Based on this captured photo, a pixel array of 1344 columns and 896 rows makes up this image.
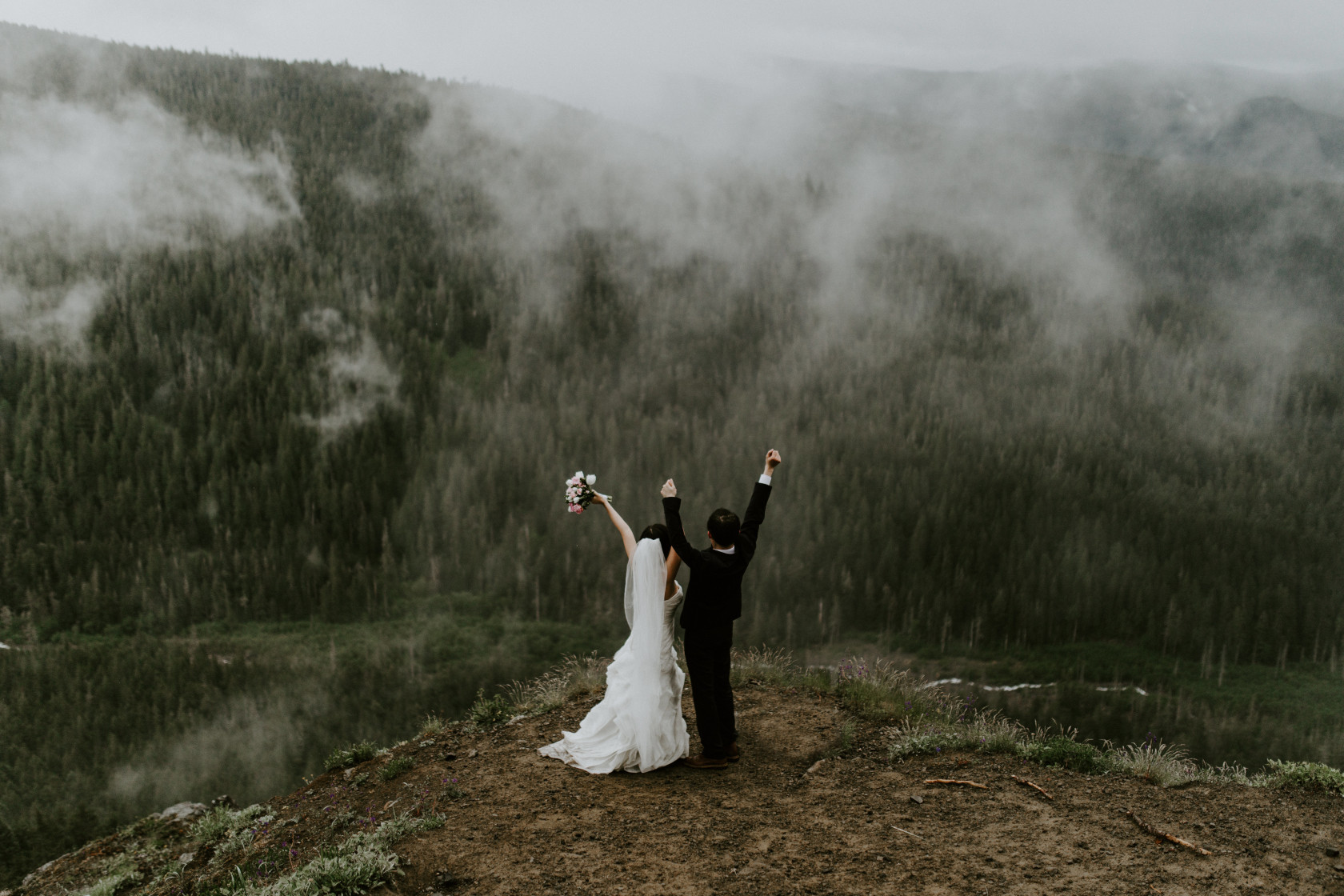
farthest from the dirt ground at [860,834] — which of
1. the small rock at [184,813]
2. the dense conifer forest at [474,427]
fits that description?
the dense conifer forest at [474,427]

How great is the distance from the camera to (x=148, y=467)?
103 meters

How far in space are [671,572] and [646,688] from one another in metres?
1.76

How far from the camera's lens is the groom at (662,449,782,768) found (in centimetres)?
921

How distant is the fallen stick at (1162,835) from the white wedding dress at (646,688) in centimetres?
588

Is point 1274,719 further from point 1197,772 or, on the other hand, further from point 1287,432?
point 1197,772

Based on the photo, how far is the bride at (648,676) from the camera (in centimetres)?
1003

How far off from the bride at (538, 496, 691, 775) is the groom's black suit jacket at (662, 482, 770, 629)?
1.62ft

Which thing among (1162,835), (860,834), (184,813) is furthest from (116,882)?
(1162,835)

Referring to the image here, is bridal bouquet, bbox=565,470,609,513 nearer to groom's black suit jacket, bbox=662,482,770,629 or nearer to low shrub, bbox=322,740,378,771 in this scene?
groom's black suit jacket, bbox=662,482,770,629

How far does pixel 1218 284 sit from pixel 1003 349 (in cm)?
8820

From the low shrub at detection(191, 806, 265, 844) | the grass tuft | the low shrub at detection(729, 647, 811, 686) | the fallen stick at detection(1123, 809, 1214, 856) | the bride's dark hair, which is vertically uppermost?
the bride's dark hair

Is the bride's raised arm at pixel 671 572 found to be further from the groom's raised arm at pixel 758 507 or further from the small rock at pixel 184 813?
the small rock at pixel 184 813

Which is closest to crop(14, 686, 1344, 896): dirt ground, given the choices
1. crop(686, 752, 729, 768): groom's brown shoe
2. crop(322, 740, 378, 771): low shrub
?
crop(686, 752, 729, 768): groom's brown shoe

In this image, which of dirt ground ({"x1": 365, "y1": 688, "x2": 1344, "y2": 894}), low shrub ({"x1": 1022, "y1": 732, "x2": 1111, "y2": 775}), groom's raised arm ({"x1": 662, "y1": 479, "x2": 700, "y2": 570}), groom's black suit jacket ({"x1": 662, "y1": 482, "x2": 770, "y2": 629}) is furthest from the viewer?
low shrub ({"x1": 1022, "y1": 732, "x2": 1111, "y2": 775})
